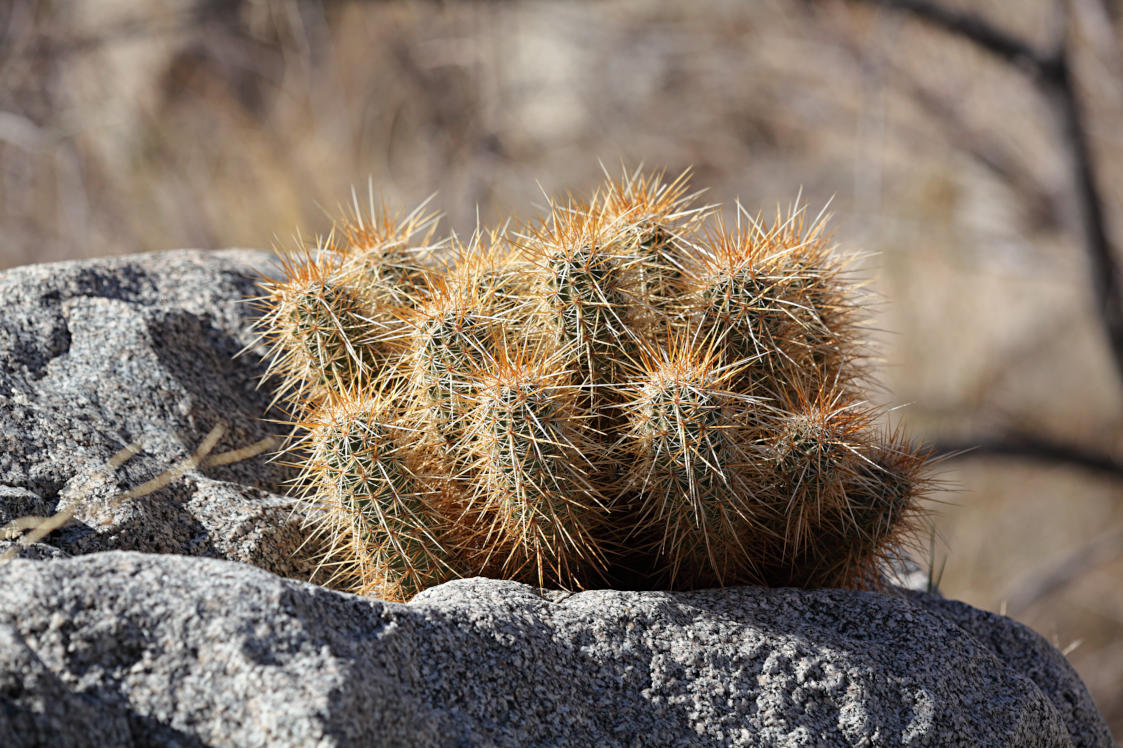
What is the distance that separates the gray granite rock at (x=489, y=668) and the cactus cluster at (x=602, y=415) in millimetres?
115

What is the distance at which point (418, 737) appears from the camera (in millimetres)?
1318

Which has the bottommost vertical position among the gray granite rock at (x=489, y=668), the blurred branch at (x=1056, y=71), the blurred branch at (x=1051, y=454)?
the blurred branch at (x=1051, y=454)

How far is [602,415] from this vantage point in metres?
1.73

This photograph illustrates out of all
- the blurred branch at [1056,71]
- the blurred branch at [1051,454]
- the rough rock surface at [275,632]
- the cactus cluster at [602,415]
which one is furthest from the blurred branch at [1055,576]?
the cactus cluster at [602,415]

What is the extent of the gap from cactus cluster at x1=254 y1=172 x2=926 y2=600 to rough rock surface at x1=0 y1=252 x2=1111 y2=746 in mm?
119

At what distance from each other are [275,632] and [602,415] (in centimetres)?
68

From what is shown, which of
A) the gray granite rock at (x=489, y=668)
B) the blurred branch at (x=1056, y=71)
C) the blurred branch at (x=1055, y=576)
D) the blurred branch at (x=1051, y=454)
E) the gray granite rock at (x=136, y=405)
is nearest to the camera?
the gray granite rock at (x=489, y=668)

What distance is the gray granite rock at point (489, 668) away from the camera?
120 centimetres

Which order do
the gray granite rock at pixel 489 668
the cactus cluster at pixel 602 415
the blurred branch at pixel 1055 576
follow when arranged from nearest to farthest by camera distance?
the gray granite rock at pixel 489 668 → the cactus cluster at pixel 602 415 → the blurred branch at pixel 1055 576

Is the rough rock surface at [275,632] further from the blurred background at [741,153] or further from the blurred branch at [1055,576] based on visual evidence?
the blurred branch at [1055,576]

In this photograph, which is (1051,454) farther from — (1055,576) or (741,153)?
(741,153)

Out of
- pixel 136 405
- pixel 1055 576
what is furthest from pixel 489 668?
pixel 1055 576

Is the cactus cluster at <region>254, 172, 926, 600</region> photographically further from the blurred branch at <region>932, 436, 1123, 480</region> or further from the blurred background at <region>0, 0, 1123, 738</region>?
the blurred branch at <region>932, 436, 1123, 480</region>

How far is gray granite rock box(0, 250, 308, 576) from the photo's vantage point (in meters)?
1.75
